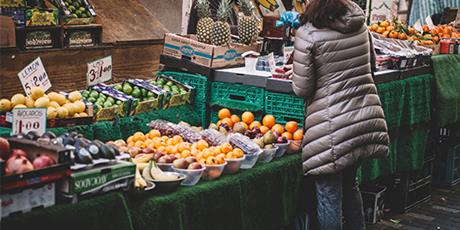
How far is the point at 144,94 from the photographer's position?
5.25 m

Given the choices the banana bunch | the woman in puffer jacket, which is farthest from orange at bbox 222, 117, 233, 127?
the banana bunch

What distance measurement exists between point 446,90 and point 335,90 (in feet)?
10.7

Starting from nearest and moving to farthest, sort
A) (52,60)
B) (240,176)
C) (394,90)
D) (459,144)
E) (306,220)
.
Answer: (240,176) → (306,220) → (394,90) → (52,60) → (459,144)

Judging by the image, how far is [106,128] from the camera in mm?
4609

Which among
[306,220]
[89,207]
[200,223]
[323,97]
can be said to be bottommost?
[306,220]

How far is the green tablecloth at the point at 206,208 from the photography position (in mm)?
3026

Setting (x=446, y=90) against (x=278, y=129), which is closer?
(x=278, y=129)

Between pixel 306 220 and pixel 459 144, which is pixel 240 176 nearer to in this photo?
pixel 306 220

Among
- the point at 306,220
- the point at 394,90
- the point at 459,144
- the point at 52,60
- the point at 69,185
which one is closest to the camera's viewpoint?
the point at 69,185

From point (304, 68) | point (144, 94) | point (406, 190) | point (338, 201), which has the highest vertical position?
point (304, 68)

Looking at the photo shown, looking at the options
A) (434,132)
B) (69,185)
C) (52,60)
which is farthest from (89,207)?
(434,132)

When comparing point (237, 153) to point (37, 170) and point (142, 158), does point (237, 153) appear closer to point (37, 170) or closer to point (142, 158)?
point (142, 158)

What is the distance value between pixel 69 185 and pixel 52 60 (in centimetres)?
442

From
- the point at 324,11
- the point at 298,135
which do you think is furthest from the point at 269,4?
the point at 324,11
